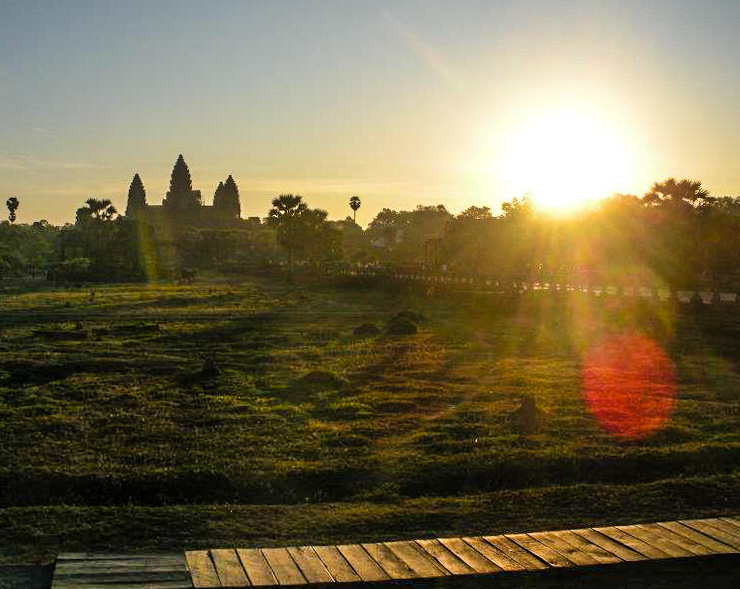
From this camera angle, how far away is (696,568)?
7.50 meters

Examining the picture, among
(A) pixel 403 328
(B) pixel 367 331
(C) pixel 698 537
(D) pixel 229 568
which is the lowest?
(B) pixel 367 331

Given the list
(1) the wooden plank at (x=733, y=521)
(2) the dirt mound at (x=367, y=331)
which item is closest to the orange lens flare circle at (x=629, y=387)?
(1) the wooden plank at (x=733, y=521)

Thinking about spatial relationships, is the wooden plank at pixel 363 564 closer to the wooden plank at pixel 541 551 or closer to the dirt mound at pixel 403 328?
the wooden plank at pixel 541 551

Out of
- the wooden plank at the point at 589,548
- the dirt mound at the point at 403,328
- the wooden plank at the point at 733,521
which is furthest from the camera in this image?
the dirt mound at the point at 403,328

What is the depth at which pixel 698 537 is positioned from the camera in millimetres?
7969

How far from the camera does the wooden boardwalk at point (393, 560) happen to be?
22.8 ft

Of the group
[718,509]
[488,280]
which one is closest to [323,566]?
[718,509]

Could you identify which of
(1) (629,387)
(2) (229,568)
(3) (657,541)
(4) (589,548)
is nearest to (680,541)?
(3) (657,541)

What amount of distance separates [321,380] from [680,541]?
12844mm

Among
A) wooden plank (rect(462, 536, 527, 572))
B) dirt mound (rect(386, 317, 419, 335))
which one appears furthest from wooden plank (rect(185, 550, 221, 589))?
dirt mound (rect(386, 317, 419, 335))

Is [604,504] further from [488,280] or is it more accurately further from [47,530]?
[488,280]

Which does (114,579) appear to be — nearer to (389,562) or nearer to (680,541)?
(389,562)

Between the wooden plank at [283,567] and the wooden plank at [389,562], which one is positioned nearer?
the wooden plank at [283,567]

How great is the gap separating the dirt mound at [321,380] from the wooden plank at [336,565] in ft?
38.8
